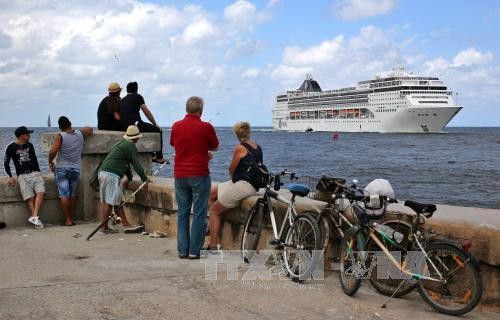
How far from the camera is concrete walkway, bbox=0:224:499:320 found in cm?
433

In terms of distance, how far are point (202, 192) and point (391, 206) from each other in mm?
1864

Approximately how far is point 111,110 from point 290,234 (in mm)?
4194

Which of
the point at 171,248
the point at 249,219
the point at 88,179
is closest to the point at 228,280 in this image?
the point at 249,219

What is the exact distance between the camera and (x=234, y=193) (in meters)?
6.07

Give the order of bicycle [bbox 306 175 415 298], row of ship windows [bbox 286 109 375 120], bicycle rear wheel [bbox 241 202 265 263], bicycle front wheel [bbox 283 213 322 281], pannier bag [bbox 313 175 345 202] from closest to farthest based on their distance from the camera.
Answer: bicycle [bbox 306 175 415 298] → bicycle front wheel [bbox 283 213 322 281] → pannier bag [bbox 313 175 345 202] → bicycle rear wheel [bbox 241 202 265 263] → row of ship windows [bbox 286 109 375 120]

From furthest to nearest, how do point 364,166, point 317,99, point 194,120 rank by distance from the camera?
point 317,99, point 364,166, point 194,120

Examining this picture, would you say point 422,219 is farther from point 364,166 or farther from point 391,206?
point 364,166

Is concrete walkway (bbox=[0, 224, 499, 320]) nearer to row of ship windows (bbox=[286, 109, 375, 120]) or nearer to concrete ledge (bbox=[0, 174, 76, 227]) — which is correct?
concrete ledge (bbox=[0, 174, 76, 227])

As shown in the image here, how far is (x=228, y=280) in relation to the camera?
5.21 meters

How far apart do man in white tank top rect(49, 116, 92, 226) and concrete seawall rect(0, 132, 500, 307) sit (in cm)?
29

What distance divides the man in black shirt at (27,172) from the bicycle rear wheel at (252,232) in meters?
3.30

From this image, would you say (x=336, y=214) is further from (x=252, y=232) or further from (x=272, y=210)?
(x=252, y=232)

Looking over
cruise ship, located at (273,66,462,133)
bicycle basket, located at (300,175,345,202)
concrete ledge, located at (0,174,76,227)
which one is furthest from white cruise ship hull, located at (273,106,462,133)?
bicycle basket, located at (300,175,345,202)

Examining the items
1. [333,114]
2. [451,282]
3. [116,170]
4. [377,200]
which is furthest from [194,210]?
[333,114]
